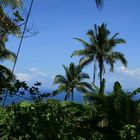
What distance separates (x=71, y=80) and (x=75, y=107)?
32439 millimetres

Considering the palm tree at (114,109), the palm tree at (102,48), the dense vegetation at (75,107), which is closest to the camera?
the dense vegetation at (75,107)

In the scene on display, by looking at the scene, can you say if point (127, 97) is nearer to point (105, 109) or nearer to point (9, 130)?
point (105, 109)

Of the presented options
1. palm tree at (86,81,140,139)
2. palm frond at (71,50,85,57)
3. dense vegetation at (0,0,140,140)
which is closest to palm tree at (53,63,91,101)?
dense vegetation at (0,0,140,140)

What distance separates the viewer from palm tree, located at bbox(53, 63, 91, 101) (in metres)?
49.8

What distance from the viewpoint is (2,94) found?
4.32 m

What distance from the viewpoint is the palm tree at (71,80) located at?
49844 millimetres

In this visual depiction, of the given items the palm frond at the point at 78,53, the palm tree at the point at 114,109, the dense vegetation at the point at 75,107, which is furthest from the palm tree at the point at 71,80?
the palm tree at the point at 114,109

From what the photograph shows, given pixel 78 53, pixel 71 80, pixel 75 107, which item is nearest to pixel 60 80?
pixel 71 80

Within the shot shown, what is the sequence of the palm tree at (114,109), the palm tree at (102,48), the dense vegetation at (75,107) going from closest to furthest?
the dense vegetation at (75,107), the palm tree at (114,109), the palm tree at (102,48)

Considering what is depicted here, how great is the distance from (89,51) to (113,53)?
2767 millimetres

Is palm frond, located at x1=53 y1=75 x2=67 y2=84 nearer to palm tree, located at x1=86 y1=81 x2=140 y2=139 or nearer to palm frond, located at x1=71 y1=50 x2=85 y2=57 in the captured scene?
palm frond, located at x1=71 y1=50 x2=85 y2=57

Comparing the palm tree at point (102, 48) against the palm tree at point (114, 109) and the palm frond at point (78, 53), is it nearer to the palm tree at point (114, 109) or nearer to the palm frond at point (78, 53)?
the palm frond at point (78, 53)

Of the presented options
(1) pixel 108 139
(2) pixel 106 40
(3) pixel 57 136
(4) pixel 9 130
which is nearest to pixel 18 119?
(4) pixel 9 130

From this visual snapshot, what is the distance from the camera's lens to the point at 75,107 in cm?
1762
